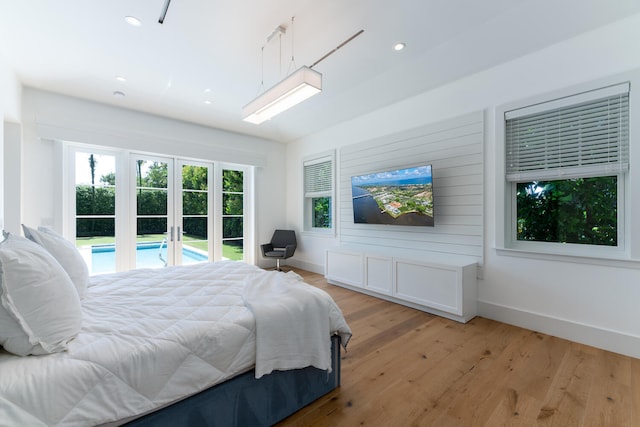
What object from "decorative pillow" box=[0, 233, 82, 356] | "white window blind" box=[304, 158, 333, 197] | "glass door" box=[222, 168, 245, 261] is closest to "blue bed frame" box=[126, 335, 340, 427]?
"decorative pillow" box=[0, 233, 82, 356]

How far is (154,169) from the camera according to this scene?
4434 millimetres

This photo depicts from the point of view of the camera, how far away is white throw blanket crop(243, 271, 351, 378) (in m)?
1.44

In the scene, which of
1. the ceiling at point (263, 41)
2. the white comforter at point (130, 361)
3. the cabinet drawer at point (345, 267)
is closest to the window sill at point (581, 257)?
the cabinet drawer at point (345, 267)

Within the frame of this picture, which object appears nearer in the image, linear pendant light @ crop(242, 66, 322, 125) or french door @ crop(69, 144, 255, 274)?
linear pendant light @ crop(242, 66, 322, 125)

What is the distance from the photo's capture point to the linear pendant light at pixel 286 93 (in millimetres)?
2236

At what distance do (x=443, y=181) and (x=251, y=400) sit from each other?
10.2 ft

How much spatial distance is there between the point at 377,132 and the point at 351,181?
2.82 ft

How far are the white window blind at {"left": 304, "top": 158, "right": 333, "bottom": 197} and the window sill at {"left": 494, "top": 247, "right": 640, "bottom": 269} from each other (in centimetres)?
297

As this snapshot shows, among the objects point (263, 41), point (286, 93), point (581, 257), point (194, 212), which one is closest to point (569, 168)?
point (581, 257)

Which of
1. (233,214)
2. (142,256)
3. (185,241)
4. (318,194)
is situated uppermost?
(318,194)

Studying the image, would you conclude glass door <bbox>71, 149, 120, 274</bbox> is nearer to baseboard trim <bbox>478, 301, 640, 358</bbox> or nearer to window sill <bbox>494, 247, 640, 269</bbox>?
baseboard trim <bbox>478, 301, 640, 358</bbox>

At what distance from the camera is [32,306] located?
107 cm

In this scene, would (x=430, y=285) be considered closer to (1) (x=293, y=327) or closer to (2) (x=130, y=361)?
(1) (x=293, y=327)

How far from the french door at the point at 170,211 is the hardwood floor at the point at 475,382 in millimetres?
3417
